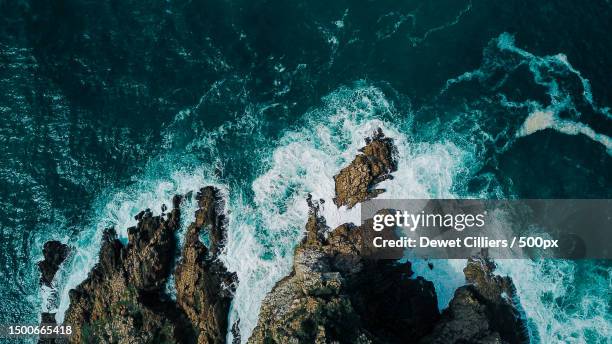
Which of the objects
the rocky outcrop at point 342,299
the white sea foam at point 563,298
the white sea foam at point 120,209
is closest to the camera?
the rocky outcrop at point 342,299

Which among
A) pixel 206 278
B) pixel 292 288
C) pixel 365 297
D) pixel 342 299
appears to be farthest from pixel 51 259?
pixel 365 297

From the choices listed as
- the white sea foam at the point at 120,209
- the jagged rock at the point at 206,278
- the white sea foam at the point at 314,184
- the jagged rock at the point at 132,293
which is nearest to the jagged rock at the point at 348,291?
the white sea foam at the point at 314,184

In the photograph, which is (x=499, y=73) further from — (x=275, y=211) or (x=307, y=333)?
(x=307, y=333)

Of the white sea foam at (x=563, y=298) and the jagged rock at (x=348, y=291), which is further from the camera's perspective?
the white sea foam at (x=563, y=298)

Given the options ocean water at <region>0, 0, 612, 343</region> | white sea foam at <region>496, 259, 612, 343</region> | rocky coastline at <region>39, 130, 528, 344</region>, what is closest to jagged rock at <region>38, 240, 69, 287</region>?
rocky coastline at <region>39, 130, 528, 344</region>

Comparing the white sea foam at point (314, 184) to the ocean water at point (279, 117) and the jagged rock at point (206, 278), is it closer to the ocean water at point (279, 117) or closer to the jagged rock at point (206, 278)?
the ocean water at point (279, 117)

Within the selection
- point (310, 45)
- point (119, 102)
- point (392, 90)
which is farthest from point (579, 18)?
point (119, 102)
